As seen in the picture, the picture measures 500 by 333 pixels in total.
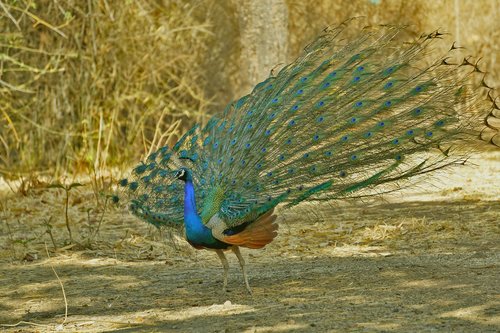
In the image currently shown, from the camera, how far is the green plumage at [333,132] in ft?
23.8

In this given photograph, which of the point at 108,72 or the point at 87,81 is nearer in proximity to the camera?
the point at 87,81

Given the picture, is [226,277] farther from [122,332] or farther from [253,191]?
[122,332]

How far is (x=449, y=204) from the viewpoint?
35.5ft

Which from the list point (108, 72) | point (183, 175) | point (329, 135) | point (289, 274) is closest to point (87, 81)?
point (108, 72)

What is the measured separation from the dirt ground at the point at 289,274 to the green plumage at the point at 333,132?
0.43 meters

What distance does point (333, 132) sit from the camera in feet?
A: 24.5

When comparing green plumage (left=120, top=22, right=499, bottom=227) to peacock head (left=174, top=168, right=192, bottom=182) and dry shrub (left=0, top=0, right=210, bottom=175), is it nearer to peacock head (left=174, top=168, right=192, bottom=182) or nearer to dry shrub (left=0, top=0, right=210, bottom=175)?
peacock head (left=174, top=168, right=192, bottom=182)

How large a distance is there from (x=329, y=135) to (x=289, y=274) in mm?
1175

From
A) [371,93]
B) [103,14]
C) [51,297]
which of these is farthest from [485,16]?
[51,297]

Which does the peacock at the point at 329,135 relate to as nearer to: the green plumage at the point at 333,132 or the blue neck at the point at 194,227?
the green plumage at the point at 333,132

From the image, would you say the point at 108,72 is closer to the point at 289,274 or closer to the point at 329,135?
the point at 289,274

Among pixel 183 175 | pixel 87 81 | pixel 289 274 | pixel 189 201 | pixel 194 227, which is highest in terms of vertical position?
pixel 87 81

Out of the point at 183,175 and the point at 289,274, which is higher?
the point at 183,175

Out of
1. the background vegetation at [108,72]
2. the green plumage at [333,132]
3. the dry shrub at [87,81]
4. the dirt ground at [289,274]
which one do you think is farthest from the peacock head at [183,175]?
the dry shrub at [87,81]
